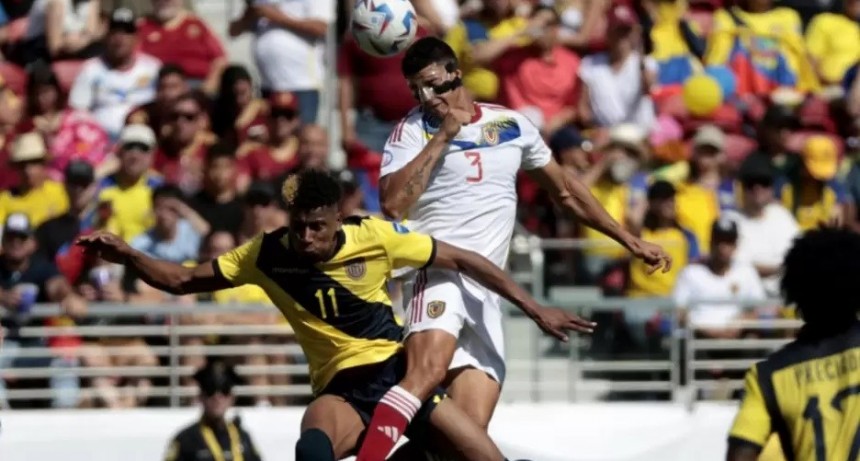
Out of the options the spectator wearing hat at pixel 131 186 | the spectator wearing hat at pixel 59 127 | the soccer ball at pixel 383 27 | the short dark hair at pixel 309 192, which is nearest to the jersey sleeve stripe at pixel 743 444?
the short dark hair at pixel 309 192

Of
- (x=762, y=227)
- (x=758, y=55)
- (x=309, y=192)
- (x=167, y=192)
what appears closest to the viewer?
(x=309, y=192)

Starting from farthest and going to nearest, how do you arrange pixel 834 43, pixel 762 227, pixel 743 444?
pixel 834 43 < pixel 762 227 < pixel 743 444

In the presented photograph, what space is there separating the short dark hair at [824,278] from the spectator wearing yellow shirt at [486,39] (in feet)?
26.7

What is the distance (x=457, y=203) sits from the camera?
32.2 ft

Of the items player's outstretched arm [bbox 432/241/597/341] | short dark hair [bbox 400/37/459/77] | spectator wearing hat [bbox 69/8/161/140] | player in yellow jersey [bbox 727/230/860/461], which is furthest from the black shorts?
spectator wearing hat [bbox 69/8/161/140]

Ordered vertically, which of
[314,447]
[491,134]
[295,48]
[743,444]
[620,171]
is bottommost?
[314,447]

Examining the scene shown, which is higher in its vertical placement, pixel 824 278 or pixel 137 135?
pixel 137 135

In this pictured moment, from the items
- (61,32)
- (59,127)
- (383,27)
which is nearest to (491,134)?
(383,27)

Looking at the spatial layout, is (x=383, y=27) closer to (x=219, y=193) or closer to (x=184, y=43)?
(x=219, y=193)

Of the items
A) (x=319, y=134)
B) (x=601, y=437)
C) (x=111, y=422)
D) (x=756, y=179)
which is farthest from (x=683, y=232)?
(x=111, y=422)

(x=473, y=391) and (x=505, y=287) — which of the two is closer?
(x=505, y=287)

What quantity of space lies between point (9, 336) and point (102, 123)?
2.19 metres

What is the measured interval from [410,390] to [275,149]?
5.68 metres

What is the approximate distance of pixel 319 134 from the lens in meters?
14.3
